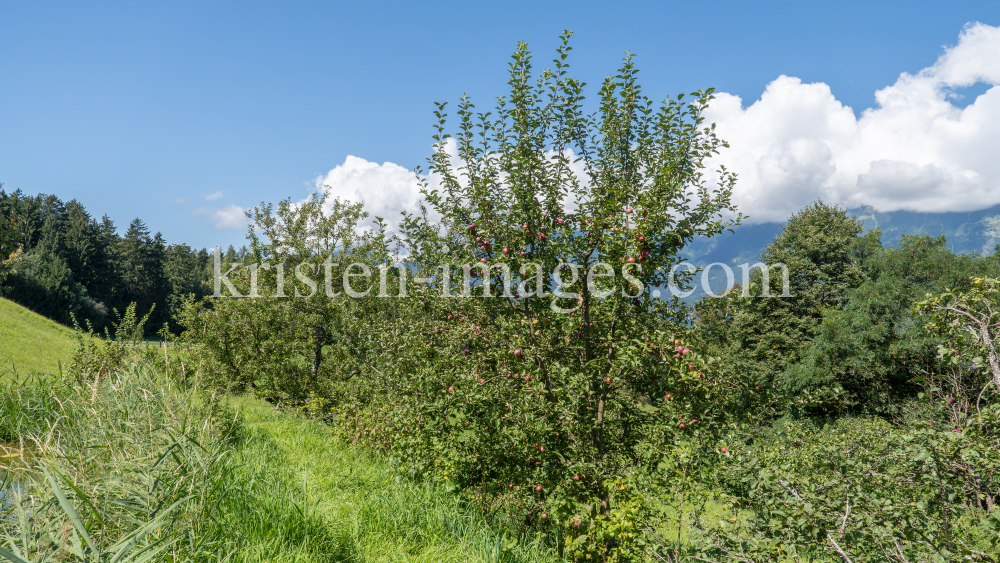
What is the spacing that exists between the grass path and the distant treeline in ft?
125

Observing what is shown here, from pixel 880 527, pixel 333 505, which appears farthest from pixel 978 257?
pixel 333 505

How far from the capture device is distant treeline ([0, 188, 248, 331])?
38.7 metres

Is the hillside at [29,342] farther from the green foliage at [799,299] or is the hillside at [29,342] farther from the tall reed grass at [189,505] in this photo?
the green foliage at [799,299]

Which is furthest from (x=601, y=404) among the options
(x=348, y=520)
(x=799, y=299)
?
(x=799, y=299)

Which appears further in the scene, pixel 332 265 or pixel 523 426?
pixel 332 265

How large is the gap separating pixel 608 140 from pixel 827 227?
2287cm

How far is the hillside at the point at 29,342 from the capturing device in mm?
13000

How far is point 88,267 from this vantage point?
163 ft

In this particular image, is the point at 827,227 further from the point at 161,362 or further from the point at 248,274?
the point at 161,362

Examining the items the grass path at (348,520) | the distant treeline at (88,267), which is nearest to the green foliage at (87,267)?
the distant treeline at (88,267)

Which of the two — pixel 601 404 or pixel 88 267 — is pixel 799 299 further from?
pixel 88 267

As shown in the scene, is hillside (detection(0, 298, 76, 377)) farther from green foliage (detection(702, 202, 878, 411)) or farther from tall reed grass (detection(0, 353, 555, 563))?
green foliage (detection(702, 202, 878, 411))

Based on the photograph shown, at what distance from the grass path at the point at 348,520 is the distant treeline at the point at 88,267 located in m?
38.1

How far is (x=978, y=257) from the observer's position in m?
19.6
